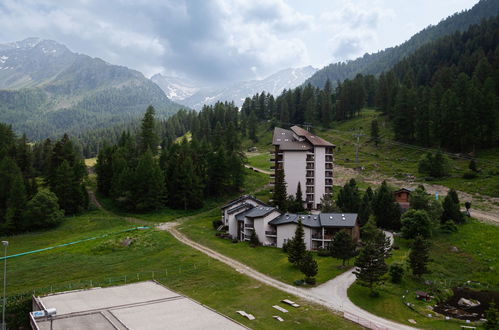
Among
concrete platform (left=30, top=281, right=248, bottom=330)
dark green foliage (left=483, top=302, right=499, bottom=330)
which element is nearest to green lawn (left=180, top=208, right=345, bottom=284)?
concrete platform (left=30, top=281, right=248, bottom=330)

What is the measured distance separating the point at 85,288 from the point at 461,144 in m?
98.2

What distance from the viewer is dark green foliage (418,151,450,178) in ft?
295

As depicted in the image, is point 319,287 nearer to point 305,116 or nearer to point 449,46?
point 305,116

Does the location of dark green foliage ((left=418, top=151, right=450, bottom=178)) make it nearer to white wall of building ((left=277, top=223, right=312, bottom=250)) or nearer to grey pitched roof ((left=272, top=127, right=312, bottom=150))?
grey pitched roof ((left=272, top=127, right=312, bottom=150))

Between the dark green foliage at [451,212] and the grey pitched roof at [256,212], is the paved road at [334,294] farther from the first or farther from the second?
the dark green foliage at [451,212]

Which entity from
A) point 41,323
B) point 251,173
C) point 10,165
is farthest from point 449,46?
point 41,323

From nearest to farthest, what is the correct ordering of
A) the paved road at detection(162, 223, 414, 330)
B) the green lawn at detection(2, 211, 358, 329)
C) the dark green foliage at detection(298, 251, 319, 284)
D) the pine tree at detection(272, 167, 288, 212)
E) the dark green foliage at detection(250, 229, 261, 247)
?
the paved road at detection(162, 223, 414, 330) < the green lawn at detection(2, 211, 358, 329) < the dark green foliage at detection(298, 251, 319, 284) < the dark green foliage at detection(250, 229, 261, 247) < the pine tree at detection(272, 167, 288, 212)

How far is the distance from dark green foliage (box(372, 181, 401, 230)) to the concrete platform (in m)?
42.5

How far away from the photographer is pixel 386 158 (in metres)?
112

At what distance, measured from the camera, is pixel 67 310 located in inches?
1522

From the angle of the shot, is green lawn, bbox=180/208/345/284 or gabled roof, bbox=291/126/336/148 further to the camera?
gabled roof, bbox=291/126/336/148

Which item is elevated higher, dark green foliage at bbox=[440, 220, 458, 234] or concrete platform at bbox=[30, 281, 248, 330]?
dark green foliage at bbox=[440, 220, 458, 234]

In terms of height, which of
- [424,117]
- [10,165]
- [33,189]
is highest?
[424,117]

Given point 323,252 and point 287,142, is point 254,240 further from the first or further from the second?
point 287,142
